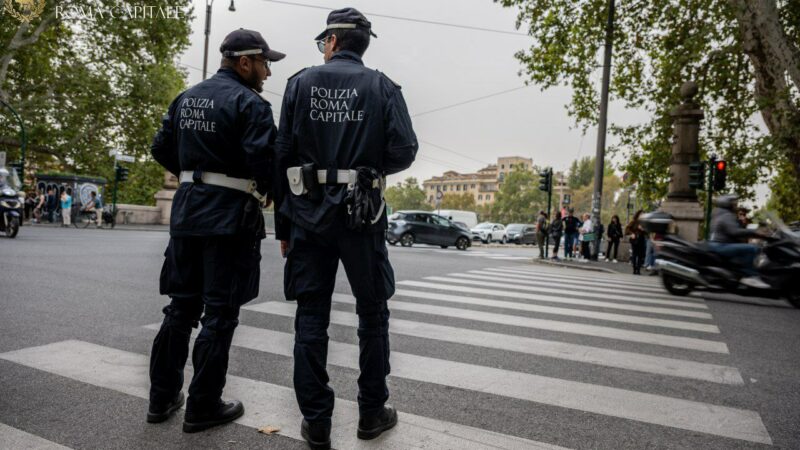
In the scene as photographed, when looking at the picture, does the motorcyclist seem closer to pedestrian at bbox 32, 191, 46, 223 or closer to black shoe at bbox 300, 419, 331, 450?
black shoe at bbox 300, 419, 331, 450

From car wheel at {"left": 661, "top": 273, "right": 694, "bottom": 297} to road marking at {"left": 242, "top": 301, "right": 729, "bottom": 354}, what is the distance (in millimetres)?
4174

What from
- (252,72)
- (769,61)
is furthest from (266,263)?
(769,61)

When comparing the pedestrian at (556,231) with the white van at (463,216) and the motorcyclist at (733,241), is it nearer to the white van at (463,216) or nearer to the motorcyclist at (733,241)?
the motorcyclist at (733,241)

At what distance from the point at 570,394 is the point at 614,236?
16734 millimetres

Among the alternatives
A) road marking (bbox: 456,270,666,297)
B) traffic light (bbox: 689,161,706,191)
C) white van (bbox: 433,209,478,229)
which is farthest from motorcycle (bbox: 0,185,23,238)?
white van (bbox: 433,209,478,229)

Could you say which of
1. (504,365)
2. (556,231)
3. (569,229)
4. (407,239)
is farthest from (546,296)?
(407,239)

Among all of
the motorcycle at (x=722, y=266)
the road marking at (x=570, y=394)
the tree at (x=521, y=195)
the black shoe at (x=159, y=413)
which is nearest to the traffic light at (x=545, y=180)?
the motorcycle at (x=722, y=266)

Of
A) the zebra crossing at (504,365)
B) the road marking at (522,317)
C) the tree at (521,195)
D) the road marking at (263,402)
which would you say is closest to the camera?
the road marking at (263,402)

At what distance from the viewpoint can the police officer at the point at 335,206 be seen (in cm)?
267

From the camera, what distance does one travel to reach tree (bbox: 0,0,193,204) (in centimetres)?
2588

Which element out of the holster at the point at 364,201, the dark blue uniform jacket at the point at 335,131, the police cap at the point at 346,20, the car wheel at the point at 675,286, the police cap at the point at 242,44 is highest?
the police cap at the point at 346,20

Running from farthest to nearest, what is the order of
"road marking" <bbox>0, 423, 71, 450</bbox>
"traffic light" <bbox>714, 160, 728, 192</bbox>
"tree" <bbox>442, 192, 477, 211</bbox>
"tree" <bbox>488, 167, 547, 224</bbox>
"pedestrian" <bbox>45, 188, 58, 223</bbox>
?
"tree" <bbox>442, 192, 477, 211</bbox>, "tree" <bbox>488, 167, 547, 224</bbox>, "pedestrian" <bbox>45, 188, 58, 223</bbox>, "traffic light" <bbox>714, 160, 728, 192</bbox>, "road marking" <bbox>0, 423, 71, 450</bbox>

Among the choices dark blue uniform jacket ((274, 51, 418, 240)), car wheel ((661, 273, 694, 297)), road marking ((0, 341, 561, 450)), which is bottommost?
road marking ((0, 341, 561, 450))

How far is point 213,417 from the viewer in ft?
9.39
